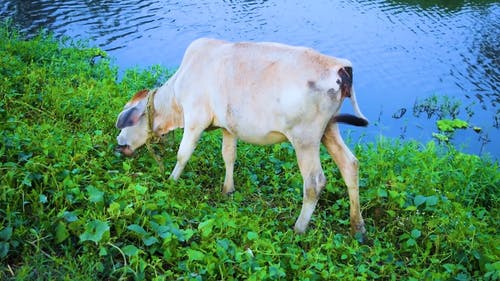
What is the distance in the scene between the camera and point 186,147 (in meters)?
4.82

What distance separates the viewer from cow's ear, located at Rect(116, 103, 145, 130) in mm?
5273

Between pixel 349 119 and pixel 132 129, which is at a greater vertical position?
pixel 349 119

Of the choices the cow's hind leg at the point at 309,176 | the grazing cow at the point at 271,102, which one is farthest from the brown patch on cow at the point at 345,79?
the cow's hind leg at the point at 309,176

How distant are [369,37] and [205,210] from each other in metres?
9.40

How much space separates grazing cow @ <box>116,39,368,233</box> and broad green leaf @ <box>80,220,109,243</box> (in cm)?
152

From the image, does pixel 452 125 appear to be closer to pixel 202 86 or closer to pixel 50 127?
pixel 202 86

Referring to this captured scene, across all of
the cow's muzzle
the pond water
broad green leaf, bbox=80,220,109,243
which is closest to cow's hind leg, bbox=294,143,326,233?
broad green leaf, bbox=80,220,109,243

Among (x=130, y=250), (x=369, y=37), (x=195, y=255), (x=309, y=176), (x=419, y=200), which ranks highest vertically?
(x=130, y=250)

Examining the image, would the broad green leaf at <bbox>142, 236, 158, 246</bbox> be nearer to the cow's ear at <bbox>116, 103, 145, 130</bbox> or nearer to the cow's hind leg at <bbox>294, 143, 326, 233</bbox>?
the cow's hind leg at <bbox>294, 143, 326, 233</bbox>

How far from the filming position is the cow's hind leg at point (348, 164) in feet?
14.8

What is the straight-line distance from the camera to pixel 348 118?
4.42 metres

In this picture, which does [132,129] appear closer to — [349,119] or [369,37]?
[349,119]

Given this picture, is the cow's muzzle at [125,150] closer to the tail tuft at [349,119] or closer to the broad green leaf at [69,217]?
the broad green leaf at [69,217]

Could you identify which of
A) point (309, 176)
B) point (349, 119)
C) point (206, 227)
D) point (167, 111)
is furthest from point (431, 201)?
point (167, 111)
